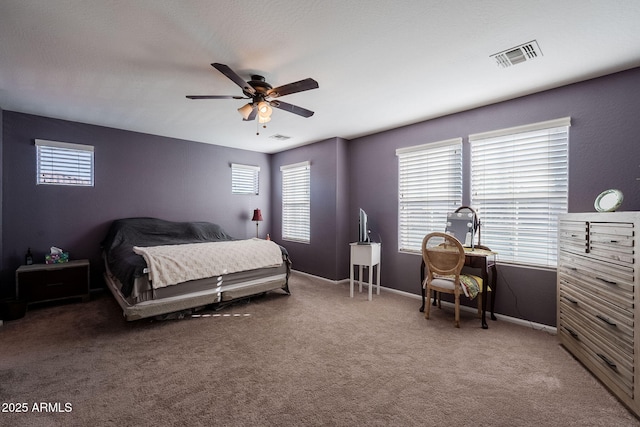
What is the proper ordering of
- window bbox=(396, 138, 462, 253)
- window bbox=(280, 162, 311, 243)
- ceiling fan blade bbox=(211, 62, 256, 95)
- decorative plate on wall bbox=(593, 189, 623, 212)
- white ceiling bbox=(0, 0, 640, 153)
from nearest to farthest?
white ceiling bbox=(0, 0, 640, 153), ceiling fan blade bbox=(211, 62, 256, 95), decorative plate on wall bbox=(593, 189, 623, 212), window bbox=(396, 138, 462, 253), window bbox=(280, 162, 311, 243)

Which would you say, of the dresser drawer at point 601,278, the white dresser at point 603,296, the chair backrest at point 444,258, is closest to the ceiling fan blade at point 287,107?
the chair backrest at point 444,258

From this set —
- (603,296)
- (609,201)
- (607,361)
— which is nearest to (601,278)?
(603,296)

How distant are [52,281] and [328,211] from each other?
3.86 m

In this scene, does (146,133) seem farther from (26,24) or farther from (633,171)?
(633,171)

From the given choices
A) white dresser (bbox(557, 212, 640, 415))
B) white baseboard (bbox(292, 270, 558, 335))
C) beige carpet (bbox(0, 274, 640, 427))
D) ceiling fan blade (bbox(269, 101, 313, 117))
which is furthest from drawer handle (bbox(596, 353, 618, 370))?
ceiling fan blade (bbox(269, 101, 313, 117))

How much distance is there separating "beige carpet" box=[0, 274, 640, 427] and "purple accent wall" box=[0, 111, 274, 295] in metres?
1.17

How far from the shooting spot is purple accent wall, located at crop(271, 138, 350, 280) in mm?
4883

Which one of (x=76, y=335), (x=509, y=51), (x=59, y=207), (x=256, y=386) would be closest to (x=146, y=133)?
(x=59, y=207)

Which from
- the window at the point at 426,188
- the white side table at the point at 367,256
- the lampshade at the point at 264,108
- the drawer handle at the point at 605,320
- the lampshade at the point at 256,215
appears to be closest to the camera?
the drawer handle at the point at 605,320

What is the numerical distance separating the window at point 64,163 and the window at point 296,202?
3.20 metres

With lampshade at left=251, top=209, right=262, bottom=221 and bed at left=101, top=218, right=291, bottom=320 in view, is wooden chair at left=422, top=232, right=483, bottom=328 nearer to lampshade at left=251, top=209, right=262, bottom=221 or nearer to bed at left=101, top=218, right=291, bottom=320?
bed at left=101, top=218, right=291, bottom=320

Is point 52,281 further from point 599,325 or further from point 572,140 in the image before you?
point 572,140

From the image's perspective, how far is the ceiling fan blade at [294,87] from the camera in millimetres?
2344

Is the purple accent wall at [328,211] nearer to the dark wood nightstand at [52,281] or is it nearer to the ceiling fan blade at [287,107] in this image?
the ceiling fan blade at [287,107]
